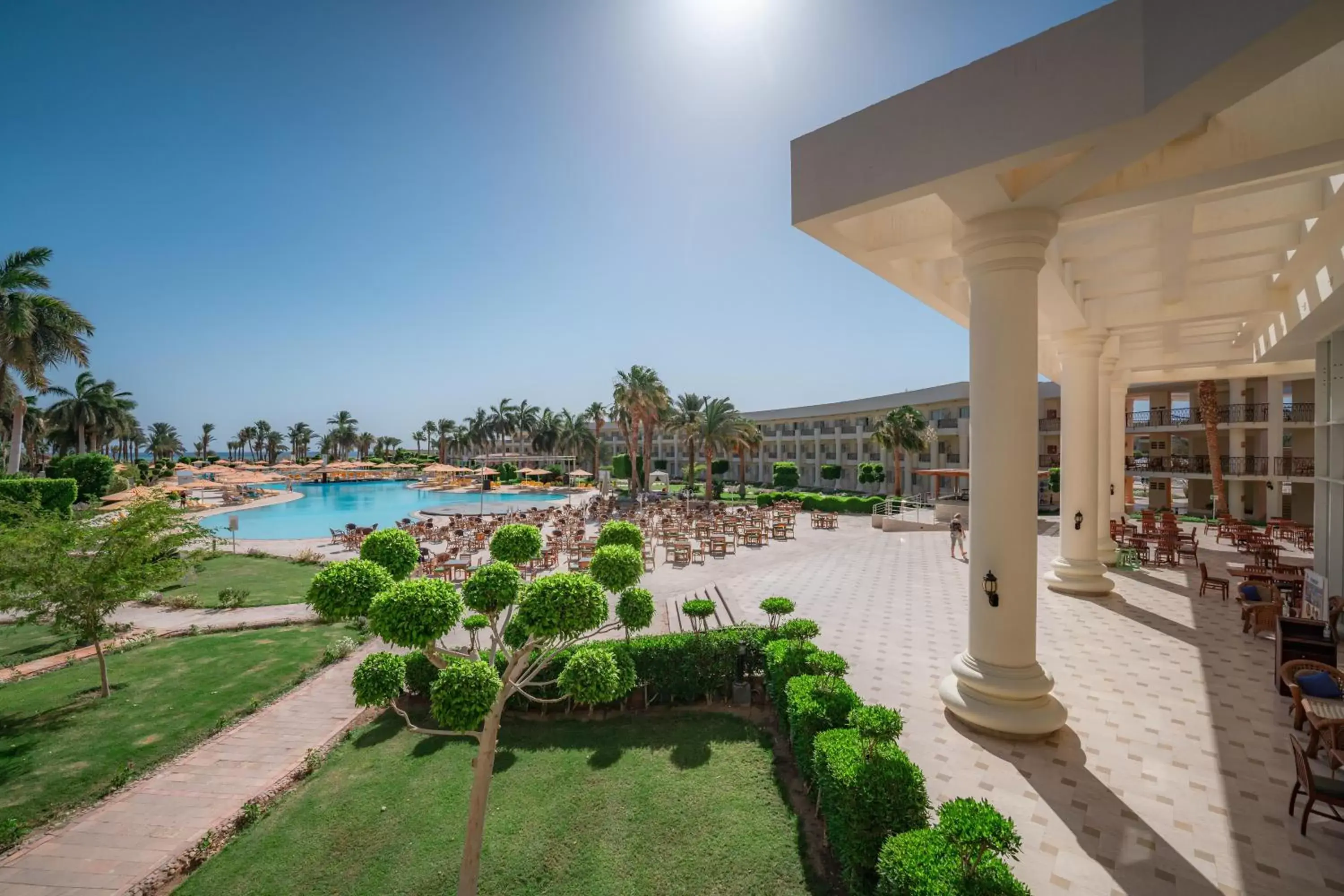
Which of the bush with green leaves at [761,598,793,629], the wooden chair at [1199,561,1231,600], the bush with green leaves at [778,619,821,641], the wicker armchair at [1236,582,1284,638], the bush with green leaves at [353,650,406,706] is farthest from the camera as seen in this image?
the wooden chair at [1199,561,1231,600]

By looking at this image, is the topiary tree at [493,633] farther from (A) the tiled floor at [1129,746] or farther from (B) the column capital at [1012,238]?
(B) the column capital at [1012,238]

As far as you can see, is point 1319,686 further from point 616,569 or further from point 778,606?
point 616,569

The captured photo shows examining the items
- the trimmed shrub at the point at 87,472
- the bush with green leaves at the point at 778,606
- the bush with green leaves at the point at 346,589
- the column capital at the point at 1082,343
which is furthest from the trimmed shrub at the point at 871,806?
the trimmed shrub at the point at 87,472

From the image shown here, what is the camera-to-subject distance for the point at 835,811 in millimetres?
4828

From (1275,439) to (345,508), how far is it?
174 feet

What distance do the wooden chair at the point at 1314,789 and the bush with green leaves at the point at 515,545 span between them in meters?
6.80

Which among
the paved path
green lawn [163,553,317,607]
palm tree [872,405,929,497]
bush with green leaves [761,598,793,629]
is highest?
palm tree [872,405,929,497]

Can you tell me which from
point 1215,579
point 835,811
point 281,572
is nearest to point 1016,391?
point 835,811

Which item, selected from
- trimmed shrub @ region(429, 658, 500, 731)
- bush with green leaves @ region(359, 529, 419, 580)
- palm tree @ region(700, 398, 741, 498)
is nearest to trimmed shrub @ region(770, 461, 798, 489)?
palm tree @ region(700, 398, 741, 498)

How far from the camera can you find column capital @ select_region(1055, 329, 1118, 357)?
11578 millimetres

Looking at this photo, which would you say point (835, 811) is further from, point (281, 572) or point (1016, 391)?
point (281, 572)

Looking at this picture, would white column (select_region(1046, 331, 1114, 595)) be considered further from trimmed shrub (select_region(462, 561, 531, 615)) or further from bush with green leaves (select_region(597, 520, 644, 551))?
trimmed shrub (select_region(462, 561, 531, 615))

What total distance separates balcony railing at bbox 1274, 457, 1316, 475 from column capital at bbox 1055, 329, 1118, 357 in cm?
2104

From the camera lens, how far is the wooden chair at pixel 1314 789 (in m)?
4.68
